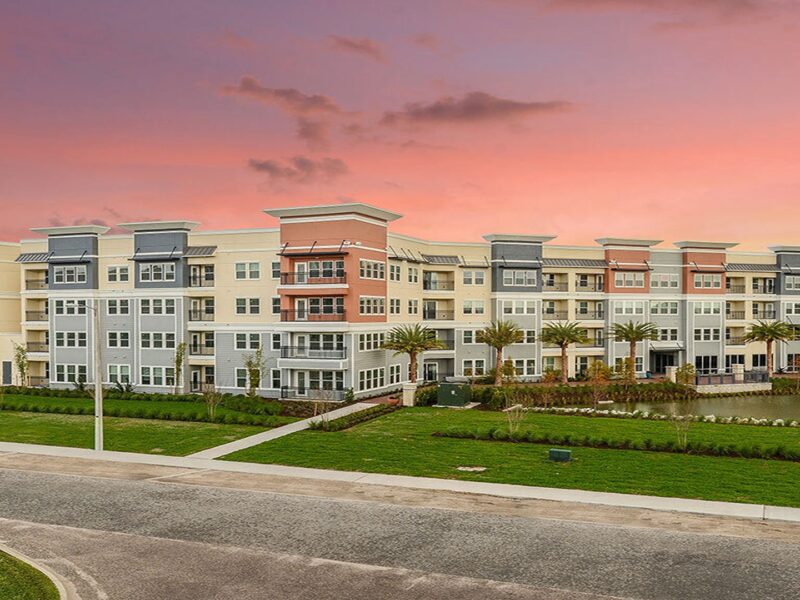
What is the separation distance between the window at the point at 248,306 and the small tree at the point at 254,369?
2.87 m

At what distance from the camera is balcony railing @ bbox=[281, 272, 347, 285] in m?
48.5

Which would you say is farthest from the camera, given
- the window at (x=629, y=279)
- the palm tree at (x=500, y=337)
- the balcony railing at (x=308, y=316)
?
the window at (x=629, y=279)

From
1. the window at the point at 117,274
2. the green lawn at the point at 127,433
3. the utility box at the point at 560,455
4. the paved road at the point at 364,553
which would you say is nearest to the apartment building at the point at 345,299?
the window at the point at 117,274

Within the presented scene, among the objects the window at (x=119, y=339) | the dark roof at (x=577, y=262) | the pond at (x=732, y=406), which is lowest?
the pond at (x=732, y=406)

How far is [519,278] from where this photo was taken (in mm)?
62594

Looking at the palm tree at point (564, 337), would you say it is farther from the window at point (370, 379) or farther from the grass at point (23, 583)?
the grass at point (23, 583)

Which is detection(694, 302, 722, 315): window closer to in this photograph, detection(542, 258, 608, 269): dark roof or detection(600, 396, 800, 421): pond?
detection(542, 258, 608, 269): dark roof

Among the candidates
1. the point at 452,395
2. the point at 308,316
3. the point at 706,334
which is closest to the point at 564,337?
the point at 452,395

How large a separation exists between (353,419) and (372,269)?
14.7m

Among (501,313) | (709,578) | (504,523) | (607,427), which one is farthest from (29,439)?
(501,313)

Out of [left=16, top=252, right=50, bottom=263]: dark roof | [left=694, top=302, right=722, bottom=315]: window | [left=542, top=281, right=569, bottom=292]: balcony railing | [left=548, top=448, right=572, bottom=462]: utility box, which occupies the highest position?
[left=16, top=252, right=50, bottom=263]: dark roof

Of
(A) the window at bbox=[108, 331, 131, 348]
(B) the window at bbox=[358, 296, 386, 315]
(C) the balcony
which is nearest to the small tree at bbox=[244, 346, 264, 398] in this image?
(C) the balcony

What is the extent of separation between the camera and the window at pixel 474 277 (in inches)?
2446

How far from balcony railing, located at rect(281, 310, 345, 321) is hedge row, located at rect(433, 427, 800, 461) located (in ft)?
53.1
